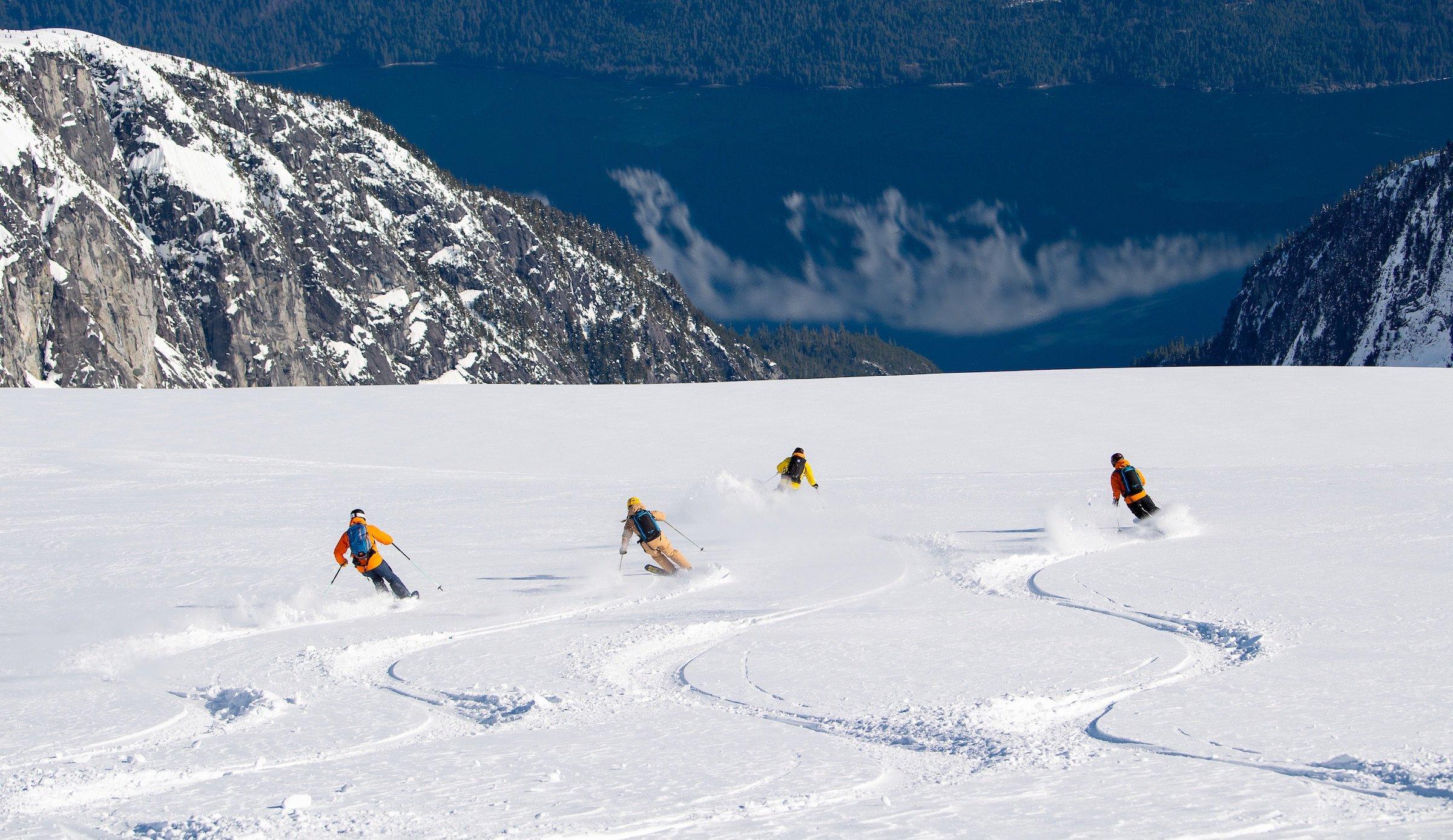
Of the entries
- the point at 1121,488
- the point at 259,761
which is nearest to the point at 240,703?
the point at 259,761

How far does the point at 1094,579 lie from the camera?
48.2 feet

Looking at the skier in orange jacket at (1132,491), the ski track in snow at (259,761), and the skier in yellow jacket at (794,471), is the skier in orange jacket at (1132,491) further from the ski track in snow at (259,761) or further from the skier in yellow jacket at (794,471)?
the ski track in snow at (259,761)

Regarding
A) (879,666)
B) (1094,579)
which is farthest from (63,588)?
(1094,579)

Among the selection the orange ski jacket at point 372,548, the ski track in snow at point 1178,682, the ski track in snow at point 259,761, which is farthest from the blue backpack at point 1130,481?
the orange ski jacket at point 372,548

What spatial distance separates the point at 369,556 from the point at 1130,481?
34.2 feet

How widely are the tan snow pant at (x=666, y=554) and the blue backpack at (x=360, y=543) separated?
3.37m

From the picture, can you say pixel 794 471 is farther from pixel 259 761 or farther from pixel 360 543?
pixel 259 761

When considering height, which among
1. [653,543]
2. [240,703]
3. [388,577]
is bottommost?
[240,703]

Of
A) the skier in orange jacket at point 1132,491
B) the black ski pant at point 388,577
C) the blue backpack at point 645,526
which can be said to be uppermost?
the skier in orange jacket at point 1132,491

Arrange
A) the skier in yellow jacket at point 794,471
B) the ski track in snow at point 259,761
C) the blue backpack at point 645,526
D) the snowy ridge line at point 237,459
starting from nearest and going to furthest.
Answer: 1. the ski track in snow at point 259,761
2. the blue backpack at point 645,526
3. the skier in yellow jacket at point 794,471
4. the snowy ridge line at point 237,459

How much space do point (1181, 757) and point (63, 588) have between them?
14014mm

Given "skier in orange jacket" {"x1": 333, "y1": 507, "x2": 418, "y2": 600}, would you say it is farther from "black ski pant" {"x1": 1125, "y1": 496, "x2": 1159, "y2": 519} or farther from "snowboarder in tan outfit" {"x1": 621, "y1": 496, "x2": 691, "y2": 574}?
"black ski pant" {"x1": 1125, "y1": 496, "x2": 1159, "y2": 519}

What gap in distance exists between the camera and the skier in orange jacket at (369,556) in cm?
1546

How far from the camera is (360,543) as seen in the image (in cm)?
1549
